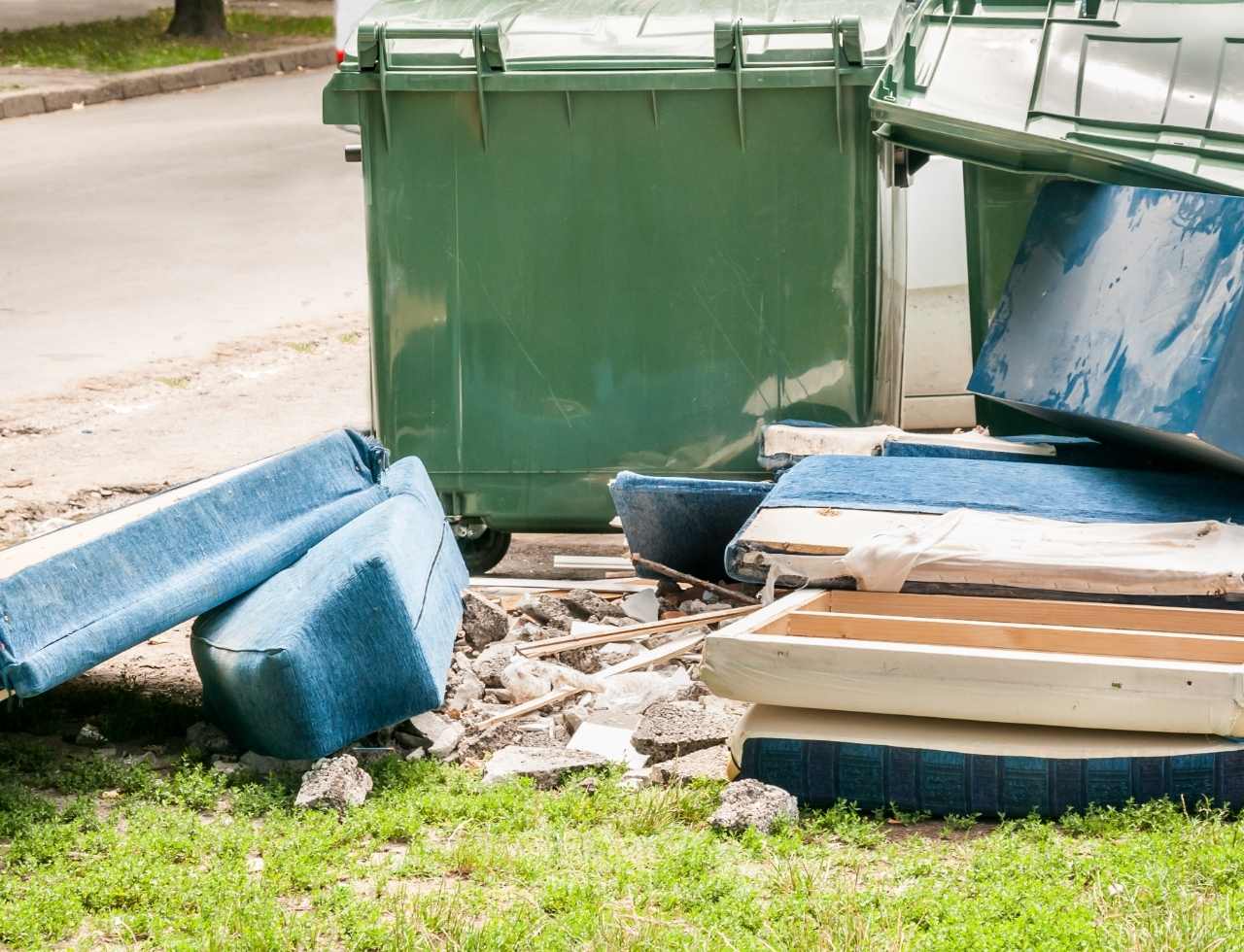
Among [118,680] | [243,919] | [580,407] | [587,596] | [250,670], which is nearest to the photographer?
[243,919]

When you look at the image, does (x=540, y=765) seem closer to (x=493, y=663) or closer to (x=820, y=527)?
(x=493, y=663)

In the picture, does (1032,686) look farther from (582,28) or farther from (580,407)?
(582,28)

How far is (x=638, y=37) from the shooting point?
6.15 m

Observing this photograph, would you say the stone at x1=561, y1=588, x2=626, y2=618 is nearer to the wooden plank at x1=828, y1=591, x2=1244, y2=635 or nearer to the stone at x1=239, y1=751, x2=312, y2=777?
the wooden plank at x1=828, y1=591, x2=1244, y2=635

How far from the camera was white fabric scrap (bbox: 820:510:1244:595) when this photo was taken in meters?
4.62

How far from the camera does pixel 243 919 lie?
139 inches

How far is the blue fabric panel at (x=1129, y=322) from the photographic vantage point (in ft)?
16.2

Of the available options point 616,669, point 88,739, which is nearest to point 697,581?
point 616,669

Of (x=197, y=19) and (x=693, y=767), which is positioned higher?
(x=197, y=19)

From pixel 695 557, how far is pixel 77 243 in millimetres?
7494

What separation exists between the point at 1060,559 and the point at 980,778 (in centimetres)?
82

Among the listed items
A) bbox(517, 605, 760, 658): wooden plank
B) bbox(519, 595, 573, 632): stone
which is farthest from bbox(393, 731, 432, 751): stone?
bbox(519, 595, 573, 632): stone

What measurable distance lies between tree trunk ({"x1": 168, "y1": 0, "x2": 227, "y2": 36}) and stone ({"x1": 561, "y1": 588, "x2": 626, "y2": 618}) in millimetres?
17566

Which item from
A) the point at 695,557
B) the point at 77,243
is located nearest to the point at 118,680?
the point at 695,557
